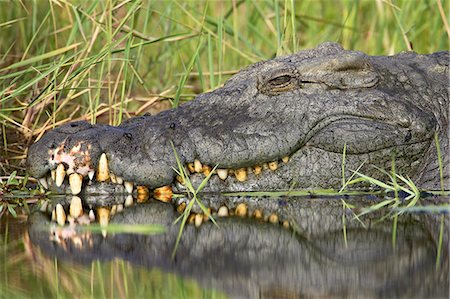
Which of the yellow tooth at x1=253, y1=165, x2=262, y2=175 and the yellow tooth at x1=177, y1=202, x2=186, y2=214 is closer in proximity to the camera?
the yellow tooth at x1=177, y1=202, x2=186, y2=214

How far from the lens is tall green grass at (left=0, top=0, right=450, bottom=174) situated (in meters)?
6.67

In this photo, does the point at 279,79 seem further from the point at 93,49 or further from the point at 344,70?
the point at 93,49

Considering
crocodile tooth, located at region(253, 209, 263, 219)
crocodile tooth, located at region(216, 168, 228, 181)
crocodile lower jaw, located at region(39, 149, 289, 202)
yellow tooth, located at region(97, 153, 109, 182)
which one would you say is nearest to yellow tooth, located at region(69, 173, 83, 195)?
crocodile lower jaw, located at region(39, 149, 289, 202)

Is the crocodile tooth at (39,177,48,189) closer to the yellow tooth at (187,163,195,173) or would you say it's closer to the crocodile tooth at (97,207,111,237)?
the crocodile tooth at (97,207,111,237)

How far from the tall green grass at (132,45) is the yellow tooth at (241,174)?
1.23 meters

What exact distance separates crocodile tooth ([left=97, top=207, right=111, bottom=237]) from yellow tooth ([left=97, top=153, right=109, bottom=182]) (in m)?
→ 0.41

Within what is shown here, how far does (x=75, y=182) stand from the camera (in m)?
5.56

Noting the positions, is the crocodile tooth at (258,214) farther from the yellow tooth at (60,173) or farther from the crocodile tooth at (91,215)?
the yellow tooth at (60,173)

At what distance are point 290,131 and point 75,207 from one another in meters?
1.31

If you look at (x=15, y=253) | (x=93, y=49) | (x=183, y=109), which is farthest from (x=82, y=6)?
(x=15, y=253)

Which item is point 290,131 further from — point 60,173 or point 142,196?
point 60,173

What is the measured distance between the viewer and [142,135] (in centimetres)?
563

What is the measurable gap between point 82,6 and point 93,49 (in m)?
0.44

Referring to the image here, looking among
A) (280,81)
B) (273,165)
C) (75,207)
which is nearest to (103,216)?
(75,207)
